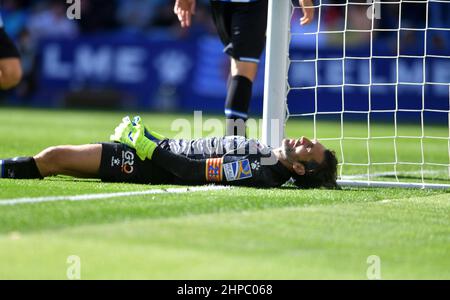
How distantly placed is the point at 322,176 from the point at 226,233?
1.99m

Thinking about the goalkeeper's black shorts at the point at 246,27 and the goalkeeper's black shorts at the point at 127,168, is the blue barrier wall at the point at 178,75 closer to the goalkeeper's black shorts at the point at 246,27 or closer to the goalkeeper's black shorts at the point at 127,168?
the goalkeeper's black shorts at the point at 246,27

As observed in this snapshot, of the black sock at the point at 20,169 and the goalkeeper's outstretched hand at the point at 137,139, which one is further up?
the goalkeeper's outstretched hand at the point at 137,139

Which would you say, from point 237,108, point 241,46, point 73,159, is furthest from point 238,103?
point 73,159

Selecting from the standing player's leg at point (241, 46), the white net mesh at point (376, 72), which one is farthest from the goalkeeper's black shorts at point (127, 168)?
the white net mesh at point (376, 72)

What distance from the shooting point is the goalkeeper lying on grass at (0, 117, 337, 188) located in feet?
20.7

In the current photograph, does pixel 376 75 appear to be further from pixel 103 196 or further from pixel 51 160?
pixel 103 196

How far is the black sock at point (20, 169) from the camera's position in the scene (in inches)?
255

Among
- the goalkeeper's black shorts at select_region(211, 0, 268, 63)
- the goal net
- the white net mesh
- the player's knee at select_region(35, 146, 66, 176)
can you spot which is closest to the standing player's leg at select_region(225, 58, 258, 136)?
the goalkeeper's black shorts at select_region(211, 0, 268, 63)

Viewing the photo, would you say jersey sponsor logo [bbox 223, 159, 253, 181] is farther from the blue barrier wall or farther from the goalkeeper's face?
the blue barrier wall

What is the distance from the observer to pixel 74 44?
781 inches

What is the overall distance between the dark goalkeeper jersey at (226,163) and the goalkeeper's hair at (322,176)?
0.43 feet
